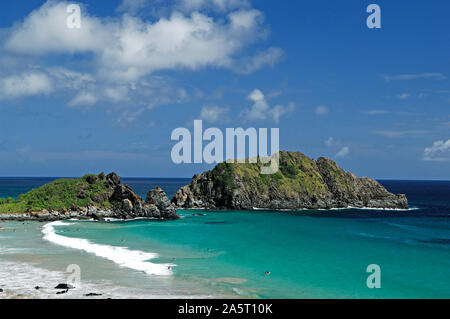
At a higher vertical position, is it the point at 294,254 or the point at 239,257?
the point at 239,257

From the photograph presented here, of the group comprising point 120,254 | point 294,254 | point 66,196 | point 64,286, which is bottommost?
point 294,254

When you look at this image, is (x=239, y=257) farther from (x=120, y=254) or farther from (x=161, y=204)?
(x=161, y=204)

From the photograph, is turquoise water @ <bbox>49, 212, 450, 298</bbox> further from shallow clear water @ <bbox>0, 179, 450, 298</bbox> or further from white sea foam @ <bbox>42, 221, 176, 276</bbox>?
white sea foam @ <bbox>42, 221, 176, 276</bbox>

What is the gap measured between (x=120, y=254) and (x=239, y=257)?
48.6 ft

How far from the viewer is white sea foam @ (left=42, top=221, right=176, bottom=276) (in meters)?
38.8

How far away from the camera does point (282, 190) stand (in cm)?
13162

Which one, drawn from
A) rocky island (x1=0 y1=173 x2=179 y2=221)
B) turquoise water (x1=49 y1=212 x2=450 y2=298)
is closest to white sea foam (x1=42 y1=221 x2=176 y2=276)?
turquoise water (x1=49 y1=212 x2=450 y2=298)

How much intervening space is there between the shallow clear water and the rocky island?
28.0 ft

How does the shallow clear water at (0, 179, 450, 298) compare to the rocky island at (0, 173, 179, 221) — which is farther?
the rocky island at (0, 173, 179, 221)

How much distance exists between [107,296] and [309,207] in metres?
108

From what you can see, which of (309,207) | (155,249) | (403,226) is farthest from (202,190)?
(155,249)

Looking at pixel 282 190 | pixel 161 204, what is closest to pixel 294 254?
pixel 161 204
